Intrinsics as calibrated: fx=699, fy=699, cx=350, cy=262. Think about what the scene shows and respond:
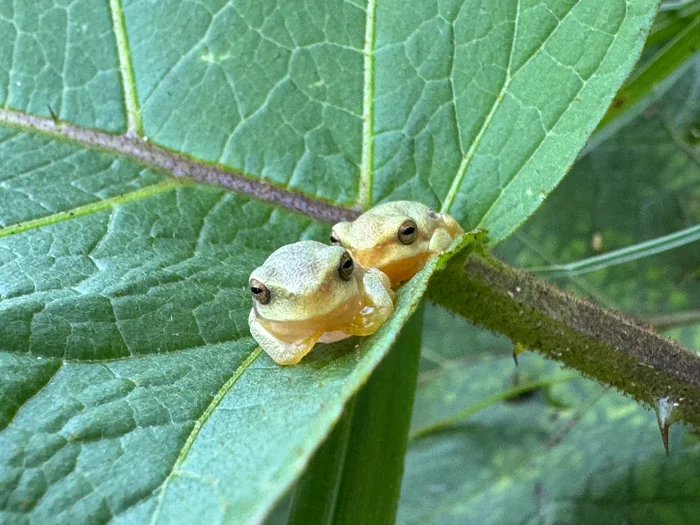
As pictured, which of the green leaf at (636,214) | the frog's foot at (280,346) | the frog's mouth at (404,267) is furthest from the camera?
the green leaf at (636,214)

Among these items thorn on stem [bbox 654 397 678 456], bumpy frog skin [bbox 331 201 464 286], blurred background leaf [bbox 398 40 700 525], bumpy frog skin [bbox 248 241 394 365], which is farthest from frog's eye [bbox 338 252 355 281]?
blurred background leaf [bbox 398 40 700 525]

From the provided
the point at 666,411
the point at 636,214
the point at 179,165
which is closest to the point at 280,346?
the point at 179,165

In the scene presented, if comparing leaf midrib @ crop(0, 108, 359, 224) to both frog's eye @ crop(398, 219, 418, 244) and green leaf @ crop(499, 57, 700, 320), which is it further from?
green leaf @ crop(499, 57, 700, 320)

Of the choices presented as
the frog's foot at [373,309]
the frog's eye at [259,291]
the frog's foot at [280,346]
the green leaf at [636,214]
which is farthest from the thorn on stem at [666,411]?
the green leaf at [636,214]

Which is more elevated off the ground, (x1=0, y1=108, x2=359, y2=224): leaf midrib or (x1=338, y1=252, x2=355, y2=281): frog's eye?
(x1=0, y1=108, x2=359, y2=224): leaf midrib

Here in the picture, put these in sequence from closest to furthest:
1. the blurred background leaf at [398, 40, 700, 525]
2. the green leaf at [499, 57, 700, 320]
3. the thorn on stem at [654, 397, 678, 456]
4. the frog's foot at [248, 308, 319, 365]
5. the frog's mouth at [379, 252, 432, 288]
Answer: the frog's foot at [248, 308, 319, 365]
the thorn on stem at [654, 397, 678, 456]
the frog's mouth at [379, 252, 432, 288]
the blurred background leaf at [398, 40, 700, 525]
the green leaf at [499, 57, 700, 320]

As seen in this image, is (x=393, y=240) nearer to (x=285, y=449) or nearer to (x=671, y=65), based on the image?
(x=285, y=449)

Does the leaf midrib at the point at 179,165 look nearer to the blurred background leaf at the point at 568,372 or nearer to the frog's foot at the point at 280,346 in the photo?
the frog's foot at the point at 280,346
